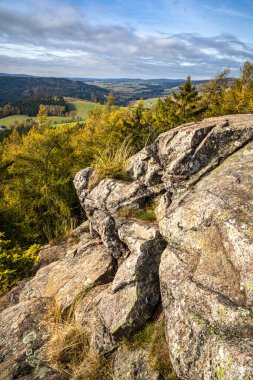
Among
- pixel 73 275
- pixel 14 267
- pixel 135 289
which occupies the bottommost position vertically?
pixel 14 267

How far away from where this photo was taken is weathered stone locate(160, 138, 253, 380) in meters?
5.00

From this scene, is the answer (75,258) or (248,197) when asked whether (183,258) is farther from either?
(75,258)

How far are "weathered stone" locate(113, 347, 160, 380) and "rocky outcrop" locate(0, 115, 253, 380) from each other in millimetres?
21

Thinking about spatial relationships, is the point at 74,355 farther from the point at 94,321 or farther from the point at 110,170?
the point at 110,170

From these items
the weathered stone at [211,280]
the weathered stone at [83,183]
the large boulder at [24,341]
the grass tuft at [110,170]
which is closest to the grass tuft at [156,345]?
the weathered stone at [211,280]

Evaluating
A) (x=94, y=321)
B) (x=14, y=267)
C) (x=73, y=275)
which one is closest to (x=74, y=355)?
(x=94, y=321)

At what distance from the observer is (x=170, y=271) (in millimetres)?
6590

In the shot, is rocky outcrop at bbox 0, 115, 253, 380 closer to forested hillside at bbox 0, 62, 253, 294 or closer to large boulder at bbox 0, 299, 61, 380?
large boulder at bbox 0, 299, 61, 380

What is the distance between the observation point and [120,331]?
6781 mm

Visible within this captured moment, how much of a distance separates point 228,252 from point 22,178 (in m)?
20.9

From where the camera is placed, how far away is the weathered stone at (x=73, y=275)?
28.4ft

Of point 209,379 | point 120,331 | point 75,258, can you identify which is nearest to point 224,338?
point 209,379

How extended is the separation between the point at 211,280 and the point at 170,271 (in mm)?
1115

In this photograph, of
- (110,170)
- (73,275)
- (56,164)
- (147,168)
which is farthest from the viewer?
(56,164)
